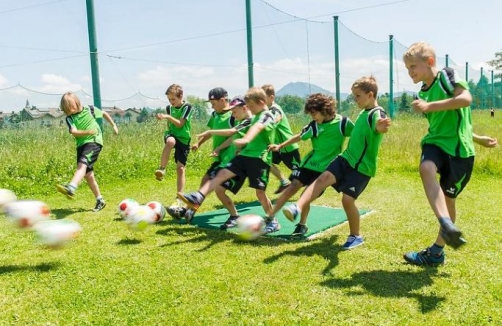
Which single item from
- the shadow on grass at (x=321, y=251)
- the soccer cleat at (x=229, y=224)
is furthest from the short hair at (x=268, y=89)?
the shadow on grass at (x=321, y=251)

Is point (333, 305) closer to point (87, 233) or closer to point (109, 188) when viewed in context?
point (87, 233)

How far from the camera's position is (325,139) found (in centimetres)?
523

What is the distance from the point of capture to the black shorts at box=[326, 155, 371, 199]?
4.58m

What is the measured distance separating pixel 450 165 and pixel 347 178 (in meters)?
1.01

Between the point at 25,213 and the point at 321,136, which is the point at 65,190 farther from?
the point at 321,136

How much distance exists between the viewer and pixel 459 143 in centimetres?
384

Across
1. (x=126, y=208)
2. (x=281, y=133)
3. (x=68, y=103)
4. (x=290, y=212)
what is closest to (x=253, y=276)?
(x=290, y=212)

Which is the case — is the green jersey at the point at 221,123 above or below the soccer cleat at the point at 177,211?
above

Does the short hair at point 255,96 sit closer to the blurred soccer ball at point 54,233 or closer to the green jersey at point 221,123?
the green jersey at point 221,123

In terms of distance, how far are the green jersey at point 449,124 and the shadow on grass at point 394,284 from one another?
3.38 ft

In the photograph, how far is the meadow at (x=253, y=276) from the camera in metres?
3.24

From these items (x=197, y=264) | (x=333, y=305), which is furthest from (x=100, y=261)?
(x=333, y=305)

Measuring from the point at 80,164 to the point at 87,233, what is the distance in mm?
1616

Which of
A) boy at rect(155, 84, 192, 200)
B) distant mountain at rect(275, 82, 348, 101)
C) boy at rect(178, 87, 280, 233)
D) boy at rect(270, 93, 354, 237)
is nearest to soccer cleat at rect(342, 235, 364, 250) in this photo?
boy at rect(270, 93, 354, 237)
